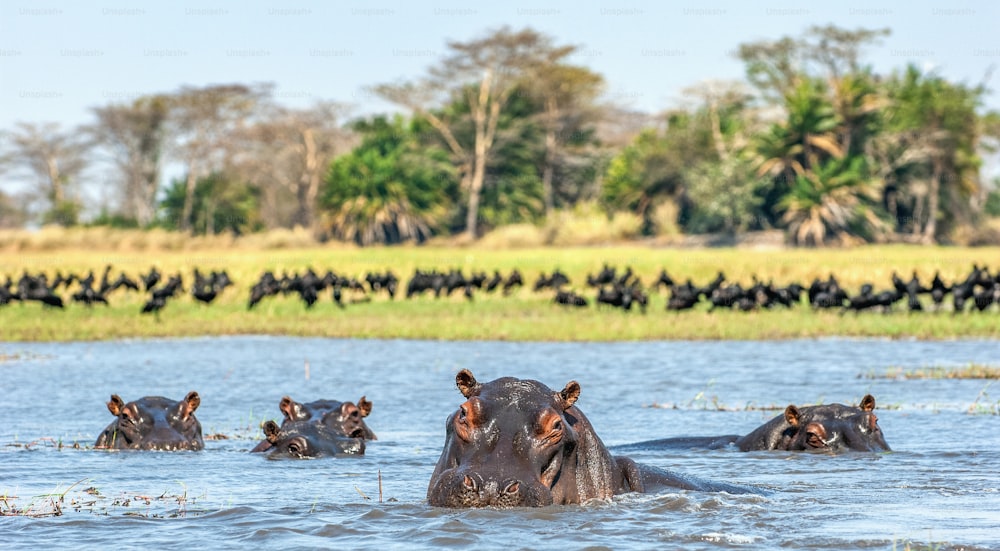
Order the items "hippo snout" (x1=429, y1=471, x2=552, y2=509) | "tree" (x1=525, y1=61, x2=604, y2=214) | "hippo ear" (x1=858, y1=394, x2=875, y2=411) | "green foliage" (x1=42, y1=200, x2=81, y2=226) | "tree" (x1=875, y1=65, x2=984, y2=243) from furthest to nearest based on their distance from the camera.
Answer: "green foliage" (x1=42, y1=200, x2=81, y2=226) → "tree" (x1=525, y1=61, x2=604, y2=214) → "tree" (x1=875, y1=65, x2=984, y2=243) → "hippo ear" (x1=858, y1=394, x2=875, y2=411) → "hippo snout" (x1=429, y1=471, x2=552, y2=509)

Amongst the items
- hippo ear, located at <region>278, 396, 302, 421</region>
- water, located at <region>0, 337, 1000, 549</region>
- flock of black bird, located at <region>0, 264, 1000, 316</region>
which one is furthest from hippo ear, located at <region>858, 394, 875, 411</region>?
flock of black bird, located at <region>0, 264, 1000, 316</region>

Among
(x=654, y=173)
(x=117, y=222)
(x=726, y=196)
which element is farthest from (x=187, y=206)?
(x=726, y=196)

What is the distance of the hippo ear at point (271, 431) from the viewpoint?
1005cm

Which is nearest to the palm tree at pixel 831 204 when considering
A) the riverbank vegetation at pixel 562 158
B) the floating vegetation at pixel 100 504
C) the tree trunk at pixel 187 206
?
the riverbank vegetation at pixel 562 158

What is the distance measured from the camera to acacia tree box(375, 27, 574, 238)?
6134 cm

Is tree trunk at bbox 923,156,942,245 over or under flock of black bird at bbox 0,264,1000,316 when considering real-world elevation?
over

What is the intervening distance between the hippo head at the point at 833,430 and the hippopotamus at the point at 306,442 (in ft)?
9.87

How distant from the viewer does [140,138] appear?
70375mm

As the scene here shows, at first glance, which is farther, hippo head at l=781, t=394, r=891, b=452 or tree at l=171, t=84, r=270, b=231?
tree at l=171, t=84, r=270, b=231

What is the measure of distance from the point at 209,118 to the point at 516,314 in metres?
43.2

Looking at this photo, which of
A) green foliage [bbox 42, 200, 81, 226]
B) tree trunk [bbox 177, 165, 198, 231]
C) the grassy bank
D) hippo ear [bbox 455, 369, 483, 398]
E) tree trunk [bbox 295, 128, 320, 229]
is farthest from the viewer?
green foliage [bbox 42, 200, 81, 226]

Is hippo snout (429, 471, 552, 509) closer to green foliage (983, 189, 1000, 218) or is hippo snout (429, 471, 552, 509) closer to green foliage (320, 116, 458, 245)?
green foliage (320, 116, 458, 245)

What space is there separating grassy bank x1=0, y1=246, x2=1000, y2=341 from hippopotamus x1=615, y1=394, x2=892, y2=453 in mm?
13524

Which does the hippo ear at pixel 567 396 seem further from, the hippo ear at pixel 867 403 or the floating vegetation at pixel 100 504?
the hippo ear at pixel 867 403
